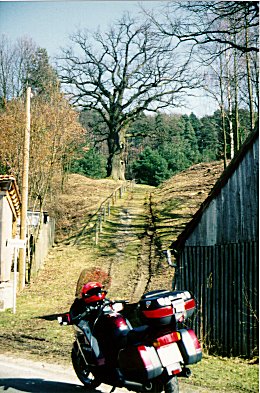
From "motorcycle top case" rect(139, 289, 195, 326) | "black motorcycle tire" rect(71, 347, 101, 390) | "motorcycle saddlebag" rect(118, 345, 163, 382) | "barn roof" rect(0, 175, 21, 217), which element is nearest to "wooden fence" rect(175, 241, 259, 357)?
"black motorcycle tire" rect(71, 347, 101, 390)

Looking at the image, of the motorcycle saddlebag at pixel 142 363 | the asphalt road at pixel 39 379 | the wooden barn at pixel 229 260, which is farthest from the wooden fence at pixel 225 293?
the motorcycle saddlebag at pixel 142 363

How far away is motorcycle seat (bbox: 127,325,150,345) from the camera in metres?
4.70

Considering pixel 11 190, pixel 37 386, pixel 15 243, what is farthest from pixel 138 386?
pixel 11 190

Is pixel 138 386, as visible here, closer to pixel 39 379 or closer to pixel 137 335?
pixel 137 335

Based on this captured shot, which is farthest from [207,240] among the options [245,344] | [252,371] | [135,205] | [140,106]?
[140,106]

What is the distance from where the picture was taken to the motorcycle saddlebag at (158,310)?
4516 mm

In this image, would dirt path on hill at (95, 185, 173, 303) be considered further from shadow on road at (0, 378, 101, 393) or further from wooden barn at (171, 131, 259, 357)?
shadow on road at (0, 378, 101, 393)

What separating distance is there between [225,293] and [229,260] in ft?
1.96

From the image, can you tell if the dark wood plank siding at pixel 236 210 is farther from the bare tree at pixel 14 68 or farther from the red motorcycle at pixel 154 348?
the bare tree at pixel 14 68

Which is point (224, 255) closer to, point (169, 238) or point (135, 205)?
point (169, 238)

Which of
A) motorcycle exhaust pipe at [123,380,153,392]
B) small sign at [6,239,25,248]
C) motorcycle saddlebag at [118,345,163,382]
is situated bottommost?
motorcycle exhaust pipe at [123,380,153,392]

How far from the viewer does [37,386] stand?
571 cm

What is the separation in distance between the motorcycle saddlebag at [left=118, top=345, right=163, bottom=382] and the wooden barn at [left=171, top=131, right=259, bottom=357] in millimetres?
3460

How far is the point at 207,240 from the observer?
8.95m
